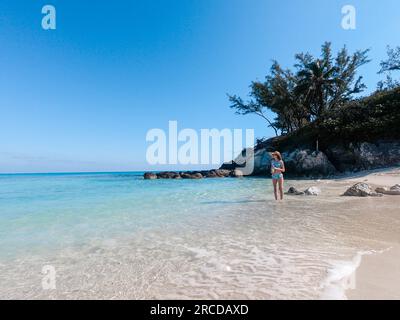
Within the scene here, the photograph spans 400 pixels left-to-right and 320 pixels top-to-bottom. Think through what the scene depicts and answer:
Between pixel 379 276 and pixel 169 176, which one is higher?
pixel 379 276

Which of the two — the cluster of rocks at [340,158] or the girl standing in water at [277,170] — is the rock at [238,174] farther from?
the girl standing in water at [277,170]

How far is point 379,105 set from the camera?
21016mm

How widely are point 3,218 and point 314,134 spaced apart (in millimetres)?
24947

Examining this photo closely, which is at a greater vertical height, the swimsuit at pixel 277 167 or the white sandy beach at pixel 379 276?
the swimsuit at pixel 277 167

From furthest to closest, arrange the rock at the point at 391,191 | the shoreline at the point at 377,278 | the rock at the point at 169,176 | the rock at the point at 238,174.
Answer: the rock at the point at 169,176
the rock at the point at 238,174
the rock at the point at 391,191
the shoreline at the point at 377,278

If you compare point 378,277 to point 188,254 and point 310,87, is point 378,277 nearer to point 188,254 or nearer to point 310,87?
point 188,254

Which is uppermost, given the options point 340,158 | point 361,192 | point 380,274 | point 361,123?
point 361,123

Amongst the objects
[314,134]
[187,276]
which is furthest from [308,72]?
[187,276]

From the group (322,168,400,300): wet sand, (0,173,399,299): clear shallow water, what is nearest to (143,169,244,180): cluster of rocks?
(0,173,399,299): clear shallow water

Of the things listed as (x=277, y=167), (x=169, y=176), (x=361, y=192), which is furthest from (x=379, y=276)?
(x=169, y=176)

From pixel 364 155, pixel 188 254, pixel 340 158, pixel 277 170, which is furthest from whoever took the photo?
pixel 340 158

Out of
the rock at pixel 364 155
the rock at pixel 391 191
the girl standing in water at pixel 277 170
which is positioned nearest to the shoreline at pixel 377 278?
the girl standing in water at pixel 277 170

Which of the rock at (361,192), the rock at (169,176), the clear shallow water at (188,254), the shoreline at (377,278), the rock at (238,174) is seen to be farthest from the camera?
the rock at (169,176)
